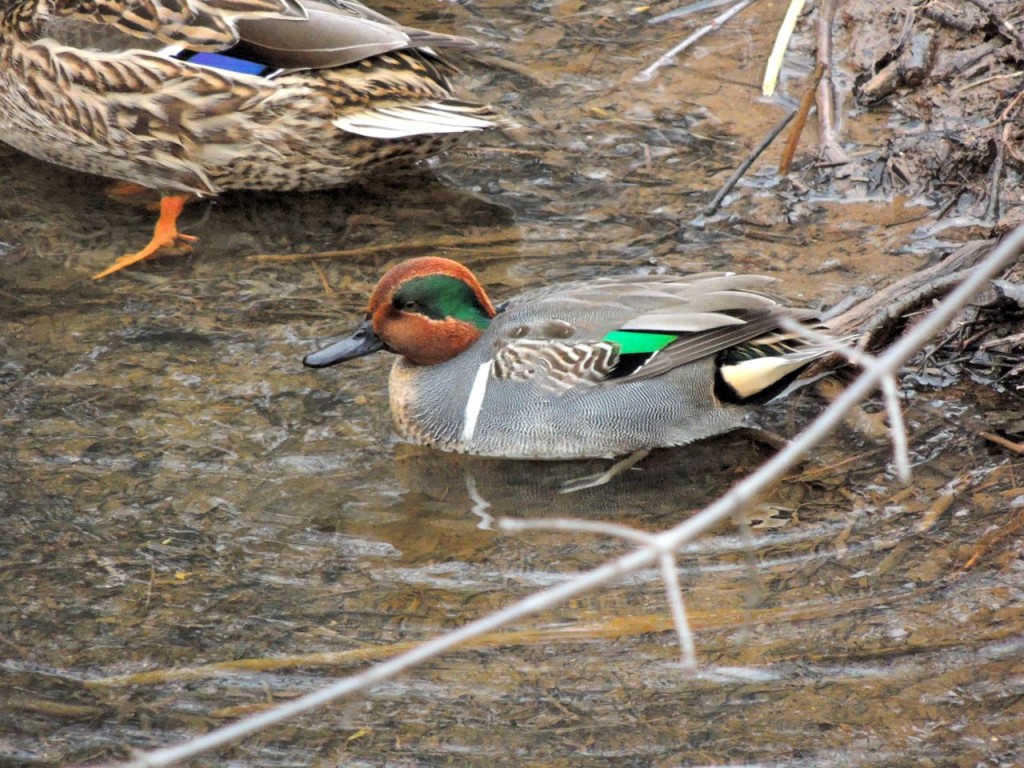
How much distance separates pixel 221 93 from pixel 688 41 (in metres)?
2.43

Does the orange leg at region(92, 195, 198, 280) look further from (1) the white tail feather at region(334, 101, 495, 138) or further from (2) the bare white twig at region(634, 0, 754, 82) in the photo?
(2) the bare white twig at region(634, 0, 754, 82)

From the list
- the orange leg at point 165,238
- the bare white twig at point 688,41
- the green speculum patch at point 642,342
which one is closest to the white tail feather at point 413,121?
the orange leg at point 165,238

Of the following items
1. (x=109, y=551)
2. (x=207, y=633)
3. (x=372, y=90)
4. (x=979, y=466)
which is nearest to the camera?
(x=207, y=633)

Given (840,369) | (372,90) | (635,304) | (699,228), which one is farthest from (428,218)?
(840,369)

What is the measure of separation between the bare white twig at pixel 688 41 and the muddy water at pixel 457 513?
0.10m

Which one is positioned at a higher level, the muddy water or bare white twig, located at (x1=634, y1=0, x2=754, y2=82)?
bare white twig, located at (x1=634, y1=0, x2=754, y2=82)

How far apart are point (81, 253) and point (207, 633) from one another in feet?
9.14

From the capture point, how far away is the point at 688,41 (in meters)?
7.07

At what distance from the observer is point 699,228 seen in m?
6.34

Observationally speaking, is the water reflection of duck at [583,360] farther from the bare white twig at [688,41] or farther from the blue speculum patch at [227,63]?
the bare white twig at [688,41]

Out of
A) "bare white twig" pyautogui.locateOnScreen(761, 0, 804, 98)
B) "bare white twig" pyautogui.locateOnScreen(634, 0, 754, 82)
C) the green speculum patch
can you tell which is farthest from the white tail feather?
the green speculum patch

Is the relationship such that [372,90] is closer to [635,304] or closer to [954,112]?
[635,304]

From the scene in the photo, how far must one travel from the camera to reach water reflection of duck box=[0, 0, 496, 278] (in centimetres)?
639

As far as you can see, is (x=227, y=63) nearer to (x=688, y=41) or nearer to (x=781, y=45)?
(x=688, y=41)
